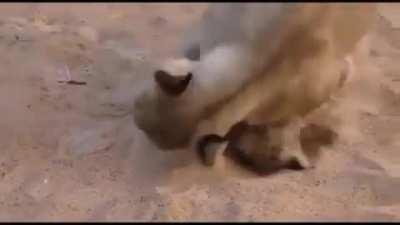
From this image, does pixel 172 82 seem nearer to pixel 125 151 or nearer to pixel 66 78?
pixel 125 151

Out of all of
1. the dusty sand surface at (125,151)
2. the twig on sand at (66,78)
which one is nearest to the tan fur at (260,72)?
the dusty sand surface at (125,151)

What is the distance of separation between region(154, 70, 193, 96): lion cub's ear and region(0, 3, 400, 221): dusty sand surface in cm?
20

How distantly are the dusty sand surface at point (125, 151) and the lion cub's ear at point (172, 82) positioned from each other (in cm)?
20

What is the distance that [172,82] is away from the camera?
2031 mm

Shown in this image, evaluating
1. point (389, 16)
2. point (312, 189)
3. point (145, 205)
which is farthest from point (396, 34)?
point (145, 205)

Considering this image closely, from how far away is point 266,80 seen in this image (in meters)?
2.07

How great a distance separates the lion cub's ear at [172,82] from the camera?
2.02m

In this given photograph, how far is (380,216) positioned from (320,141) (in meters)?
0.34

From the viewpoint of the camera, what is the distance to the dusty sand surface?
2.06 metres

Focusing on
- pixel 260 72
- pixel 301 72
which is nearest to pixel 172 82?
pixel 260 72

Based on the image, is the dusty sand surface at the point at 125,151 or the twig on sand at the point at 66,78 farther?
the twig on sand at the point at 66,78

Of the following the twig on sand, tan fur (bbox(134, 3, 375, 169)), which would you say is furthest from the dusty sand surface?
tan fur (bbox(134, 3, 375, 169))

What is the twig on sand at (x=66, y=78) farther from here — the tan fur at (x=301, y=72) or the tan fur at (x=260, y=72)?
the tan fur at (x=301, y=72)

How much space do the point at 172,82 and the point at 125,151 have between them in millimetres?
295
